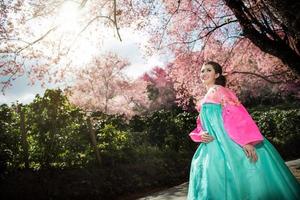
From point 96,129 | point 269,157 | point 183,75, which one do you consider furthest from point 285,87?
point 269,157

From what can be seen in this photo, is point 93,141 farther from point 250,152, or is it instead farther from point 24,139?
point 250,152

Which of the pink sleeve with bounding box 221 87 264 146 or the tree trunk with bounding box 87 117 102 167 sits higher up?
the tree trunk with bounding box 87 117 102 167

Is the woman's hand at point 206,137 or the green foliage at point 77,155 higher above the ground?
the green foliage at point 77,155

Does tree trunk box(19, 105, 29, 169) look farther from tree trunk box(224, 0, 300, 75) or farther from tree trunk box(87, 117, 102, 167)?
tree trunk box(224, 0, 300, 75)

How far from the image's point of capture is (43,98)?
31.3ft

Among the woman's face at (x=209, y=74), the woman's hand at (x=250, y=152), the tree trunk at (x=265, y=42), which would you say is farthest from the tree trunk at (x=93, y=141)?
the woman's hand at (x=250, y=152)

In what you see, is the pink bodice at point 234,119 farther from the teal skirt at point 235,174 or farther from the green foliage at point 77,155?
the green foliage at point 77,155

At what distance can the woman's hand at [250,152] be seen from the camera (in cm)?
366

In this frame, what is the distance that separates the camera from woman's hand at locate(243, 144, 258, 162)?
366cm

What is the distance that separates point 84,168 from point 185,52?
575 cm

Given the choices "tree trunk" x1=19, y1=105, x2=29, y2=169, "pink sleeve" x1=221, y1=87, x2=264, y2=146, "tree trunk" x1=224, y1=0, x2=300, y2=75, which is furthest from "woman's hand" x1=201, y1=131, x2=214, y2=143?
"tree trunk" x1=19, y1=105, x2=29, y2=169

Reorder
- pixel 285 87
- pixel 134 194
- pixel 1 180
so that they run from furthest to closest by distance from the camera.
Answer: pixel 285 87 → pixel 134 194 → pixel 1 180

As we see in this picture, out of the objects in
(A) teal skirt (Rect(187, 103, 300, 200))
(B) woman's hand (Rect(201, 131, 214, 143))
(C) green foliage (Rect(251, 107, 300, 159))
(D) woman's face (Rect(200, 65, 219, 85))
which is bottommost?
(A) teal skirt (Rect(187, 103, 300, 200))

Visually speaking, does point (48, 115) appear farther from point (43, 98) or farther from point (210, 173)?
point (210, 173)
